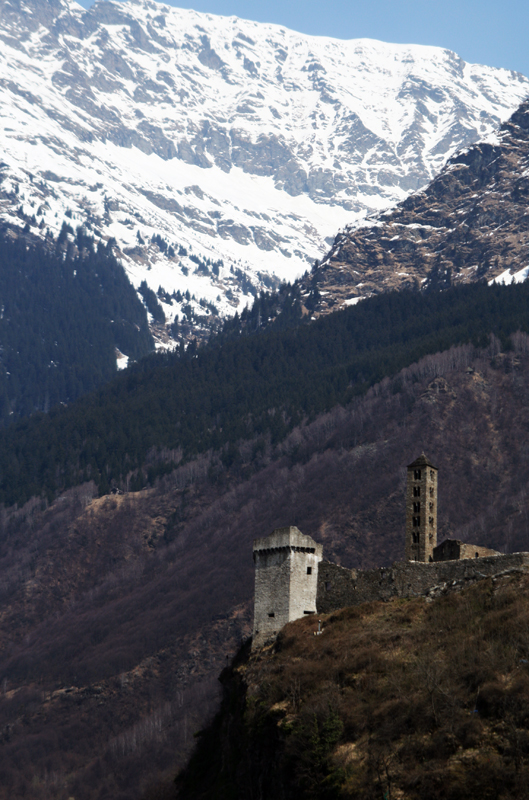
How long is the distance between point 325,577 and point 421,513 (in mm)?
13286

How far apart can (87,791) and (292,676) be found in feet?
384

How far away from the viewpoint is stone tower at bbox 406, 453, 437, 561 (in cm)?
10081

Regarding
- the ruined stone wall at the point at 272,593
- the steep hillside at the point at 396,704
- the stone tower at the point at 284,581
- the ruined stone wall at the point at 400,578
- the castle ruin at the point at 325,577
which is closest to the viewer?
the steep hillside at the point at 396,704

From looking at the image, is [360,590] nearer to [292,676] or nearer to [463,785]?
[292,676]

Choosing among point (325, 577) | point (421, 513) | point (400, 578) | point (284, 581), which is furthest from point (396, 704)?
point (421, 513)

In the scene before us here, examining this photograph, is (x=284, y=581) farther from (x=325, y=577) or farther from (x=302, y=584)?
(x=325, y=577)

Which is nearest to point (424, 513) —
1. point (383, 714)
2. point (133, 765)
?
point (383, 714)

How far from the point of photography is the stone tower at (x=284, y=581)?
92.9 metres

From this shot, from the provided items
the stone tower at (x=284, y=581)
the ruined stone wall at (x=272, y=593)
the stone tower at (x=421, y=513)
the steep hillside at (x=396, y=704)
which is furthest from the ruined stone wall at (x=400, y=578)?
the stone tower at (x=421, y=513)

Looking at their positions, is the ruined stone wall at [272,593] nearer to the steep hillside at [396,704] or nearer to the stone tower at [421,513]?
the steep hillside at [396,704]

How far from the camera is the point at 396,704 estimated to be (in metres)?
71.4

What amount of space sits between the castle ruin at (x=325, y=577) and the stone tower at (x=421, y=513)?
96 millimetres

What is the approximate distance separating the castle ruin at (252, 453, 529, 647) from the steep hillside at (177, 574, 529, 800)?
231 cm

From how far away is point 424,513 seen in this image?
101250 mm
